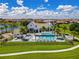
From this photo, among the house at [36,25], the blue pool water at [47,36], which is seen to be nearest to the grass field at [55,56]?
the blue pool water at [47,36]

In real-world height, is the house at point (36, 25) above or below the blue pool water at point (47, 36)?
above

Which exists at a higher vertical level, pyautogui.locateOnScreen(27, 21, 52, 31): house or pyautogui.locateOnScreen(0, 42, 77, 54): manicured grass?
pyautogui.locateOnScreen(27, 21, 52, 31): house

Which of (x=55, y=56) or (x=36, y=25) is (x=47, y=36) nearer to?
(x=36, y=25)

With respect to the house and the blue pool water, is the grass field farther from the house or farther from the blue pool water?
the house

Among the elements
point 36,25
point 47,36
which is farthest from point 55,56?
point 36,25

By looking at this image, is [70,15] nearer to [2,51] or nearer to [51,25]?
[51,25]

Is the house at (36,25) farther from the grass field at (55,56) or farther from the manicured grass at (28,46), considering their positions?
the grass field at (55,56)

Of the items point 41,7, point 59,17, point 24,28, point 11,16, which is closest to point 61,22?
point 59,17

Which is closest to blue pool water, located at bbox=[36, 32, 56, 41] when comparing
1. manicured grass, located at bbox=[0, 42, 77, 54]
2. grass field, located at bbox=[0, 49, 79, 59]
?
manicured grass, located at bbox=[0, 42, 77, 54]
